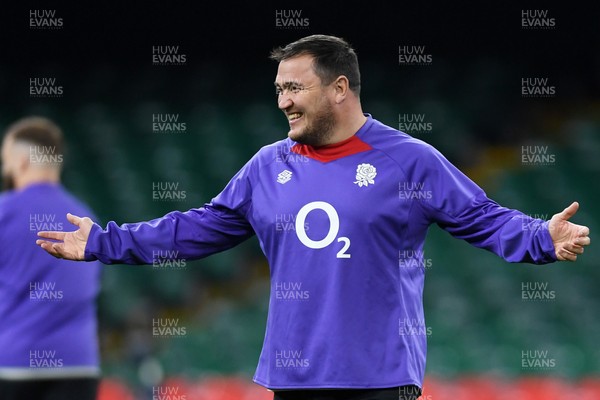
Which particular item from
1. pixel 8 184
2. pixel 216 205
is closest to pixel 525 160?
pixel 8 184

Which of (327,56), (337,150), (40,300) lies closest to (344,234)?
(337,150)

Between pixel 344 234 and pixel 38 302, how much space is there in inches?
75.6

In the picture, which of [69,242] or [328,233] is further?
[69,242]

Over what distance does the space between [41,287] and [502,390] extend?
3746 millimetres

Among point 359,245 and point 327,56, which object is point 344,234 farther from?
point 327,56

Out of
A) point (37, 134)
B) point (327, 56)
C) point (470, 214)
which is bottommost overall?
point (470, 214)

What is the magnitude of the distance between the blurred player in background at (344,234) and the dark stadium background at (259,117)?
5.84 metres

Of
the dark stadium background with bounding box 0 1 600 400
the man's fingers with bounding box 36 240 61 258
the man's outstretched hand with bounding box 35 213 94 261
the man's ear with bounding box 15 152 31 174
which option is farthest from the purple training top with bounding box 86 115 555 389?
the dark stadium background with bounding box 0 1 600 400

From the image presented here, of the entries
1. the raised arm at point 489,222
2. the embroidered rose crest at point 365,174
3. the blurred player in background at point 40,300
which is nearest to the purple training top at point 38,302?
the blurred player in background at point 40,300

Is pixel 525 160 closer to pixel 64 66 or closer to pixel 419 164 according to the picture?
pixel 64 66

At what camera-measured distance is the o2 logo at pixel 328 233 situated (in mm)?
3684

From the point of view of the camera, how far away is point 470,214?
3760 millimetres

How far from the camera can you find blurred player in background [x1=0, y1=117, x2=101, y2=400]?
5.02 m

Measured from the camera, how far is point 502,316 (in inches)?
392
